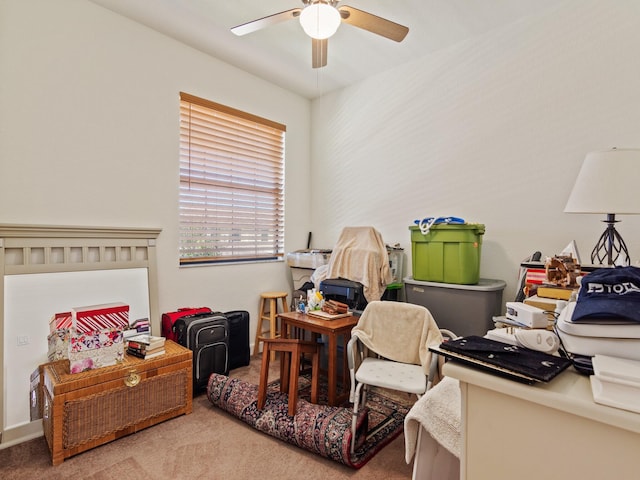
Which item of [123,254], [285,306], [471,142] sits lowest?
[285,306]

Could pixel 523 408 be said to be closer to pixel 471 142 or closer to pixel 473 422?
pixel 473 422

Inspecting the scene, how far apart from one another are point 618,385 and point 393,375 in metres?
1.55

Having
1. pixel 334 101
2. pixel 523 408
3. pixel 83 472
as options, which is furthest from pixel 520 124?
pixel 83 472

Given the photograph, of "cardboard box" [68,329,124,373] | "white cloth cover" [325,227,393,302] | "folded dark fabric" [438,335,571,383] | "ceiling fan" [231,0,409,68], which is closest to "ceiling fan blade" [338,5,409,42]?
"ceiling fan" [231,0,409,68]

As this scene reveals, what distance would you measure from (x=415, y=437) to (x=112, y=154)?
274 centimetres

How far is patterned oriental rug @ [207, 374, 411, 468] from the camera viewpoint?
1913 mm

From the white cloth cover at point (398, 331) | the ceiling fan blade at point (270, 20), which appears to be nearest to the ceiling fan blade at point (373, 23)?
the ceiling fan blade at point (270, 20)

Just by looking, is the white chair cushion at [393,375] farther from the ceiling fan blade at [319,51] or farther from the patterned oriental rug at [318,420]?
the ceiling fan blade at [319,51]

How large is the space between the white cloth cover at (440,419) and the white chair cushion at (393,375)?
805 millimetres

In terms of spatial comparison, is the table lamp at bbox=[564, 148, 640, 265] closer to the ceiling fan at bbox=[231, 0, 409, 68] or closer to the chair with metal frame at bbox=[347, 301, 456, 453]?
the chair with metal frame at bbox=[347, 301, 456, 453]

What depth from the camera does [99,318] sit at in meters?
2.16

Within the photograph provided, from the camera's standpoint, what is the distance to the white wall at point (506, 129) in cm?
234

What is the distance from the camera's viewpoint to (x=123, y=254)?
2.69 meters

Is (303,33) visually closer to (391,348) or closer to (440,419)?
(391,348)
